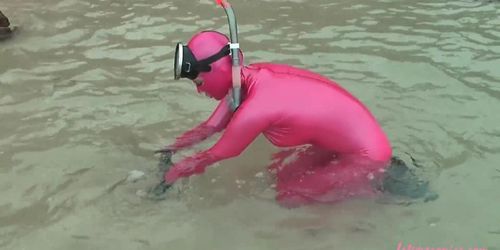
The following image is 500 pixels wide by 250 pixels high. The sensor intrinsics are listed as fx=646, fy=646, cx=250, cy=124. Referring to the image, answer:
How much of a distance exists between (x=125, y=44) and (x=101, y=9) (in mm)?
1087

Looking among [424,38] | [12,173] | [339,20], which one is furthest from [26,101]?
[424,38]

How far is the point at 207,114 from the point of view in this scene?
5.04 meters

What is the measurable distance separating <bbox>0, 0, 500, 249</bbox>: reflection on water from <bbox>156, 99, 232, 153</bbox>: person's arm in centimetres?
25

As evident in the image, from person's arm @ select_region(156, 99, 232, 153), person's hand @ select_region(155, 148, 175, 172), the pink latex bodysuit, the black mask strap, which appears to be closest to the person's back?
the pink latex bodysuit

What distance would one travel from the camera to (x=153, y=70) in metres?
5.77

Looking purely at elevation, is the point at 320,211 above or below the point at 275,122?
below

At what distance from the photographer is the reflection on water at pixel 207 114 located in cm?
383

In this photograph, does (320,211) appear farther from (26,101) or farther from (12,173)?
(26,101)

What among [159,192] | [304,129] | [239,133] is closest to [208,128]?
[159,192]

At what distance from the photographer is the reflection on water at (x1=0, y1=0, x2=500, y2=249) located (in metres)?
3.83

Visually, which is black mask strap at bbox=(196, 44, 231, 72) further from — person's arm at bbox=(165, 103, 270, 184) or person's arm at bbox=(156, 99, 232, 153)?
person's arm at bbox=(156, 99, 232, 153)

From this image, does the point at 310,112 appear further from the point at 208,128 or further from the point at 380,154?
the point at 208,128

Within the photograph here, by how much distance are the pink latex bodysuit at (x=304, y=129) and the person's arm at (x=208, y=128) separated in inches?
2.5

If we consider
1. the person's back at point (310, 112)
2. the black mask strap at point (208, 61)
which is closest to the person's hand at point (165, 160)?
the person's back at point (310, 112)
